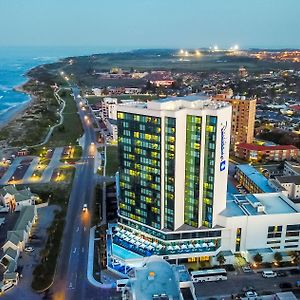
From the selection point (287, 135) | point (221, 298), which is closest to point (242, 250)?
point (221, 298)

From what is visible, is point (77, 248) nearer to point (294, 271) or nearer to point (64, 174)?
point (294, 271)

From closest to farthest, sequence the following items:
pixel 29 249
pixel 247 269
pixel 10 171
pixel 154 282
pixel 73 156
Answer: pixel 154 282, pixel 247 269, pixel 29 249, pixel 10 171, pixel 73 156

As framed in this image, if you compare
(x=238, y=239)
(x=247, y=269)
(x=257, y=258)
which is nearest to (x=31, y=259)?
(x=238, y=239)

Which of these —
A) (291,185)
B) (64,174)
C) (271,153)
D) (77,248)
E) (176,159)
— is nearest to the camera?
(176,159)

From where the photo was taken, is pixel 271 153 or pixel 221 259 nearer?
pixel 221 259

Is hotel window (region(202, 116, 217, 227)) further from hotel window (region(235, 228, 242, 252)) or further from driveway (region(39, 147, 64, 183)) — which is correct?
driveway (region(39, 147, 64, 183))

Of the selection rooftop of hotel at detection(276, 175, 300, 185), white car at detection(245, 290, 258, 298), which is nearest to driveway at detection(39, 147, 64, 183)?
rooftop of hotel at detection(276, 175, 300, 185)

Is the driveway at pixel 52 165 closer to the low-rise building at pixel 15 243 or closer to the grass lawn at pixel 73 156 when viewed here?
the grass lawn at pixel 73 156
